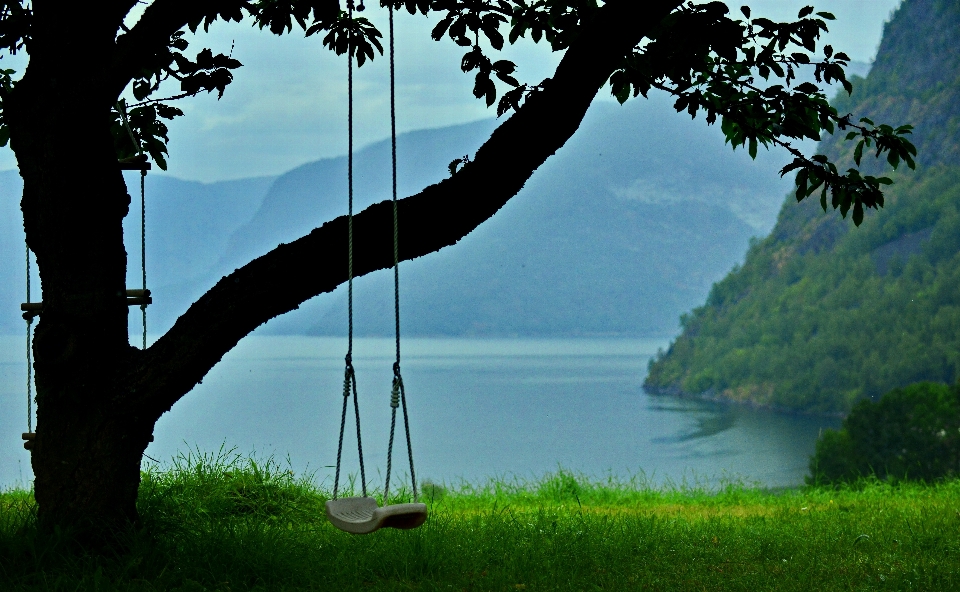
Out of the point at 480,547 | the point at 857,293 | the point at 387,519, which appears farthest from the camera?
the point at 857,293

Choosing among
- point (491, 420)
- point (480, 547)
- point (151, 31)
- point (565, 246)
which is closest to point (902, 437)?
point (480, 547)

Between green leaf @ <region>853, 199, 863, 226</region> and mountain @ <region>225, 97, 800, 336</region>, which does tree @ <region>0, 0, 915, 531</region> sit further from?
mountain @ <region>225, 97, 800, 336</region>

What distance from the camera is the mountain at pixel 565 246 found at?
12369cm

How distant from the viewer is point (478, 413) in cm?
8106

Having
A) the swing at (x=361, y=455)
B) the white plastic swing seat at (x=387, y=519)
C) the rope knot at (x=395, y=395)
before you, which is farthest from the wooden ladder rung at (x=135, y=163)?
the white plastic swing seat at (x=387, y=519)

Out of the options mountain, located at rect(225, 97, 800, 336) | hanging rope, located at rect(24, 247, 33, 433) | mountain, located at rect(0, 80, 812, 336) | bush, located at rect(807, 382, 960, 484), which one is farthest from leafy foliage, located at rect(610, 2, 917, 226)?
mountain, located at rect(225, 97, 800, 336)

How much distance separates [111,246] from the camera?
3953mm

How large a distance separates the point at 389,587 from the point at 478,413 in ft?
256

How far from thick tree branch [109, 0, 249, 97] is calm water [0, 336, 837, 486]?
2277 centimetres

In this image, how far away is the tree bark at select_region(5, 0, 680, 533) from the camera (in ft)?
11.8

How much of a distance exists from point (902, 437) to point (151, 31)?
1274 inches

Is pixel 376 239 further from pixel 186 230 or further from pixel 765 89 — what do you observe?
pixel 186 230

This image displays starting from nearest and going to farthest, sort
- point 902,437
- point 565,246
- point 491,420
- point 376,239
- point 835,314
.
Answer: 1. point 376,239
2. point 902,437
3. point 491,420
4. point 835,314
5. point 565,246

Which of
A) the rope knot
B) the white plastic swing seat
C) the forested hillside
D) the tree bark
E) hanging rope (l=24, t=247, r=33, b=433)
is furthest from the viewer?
the forested hillside
